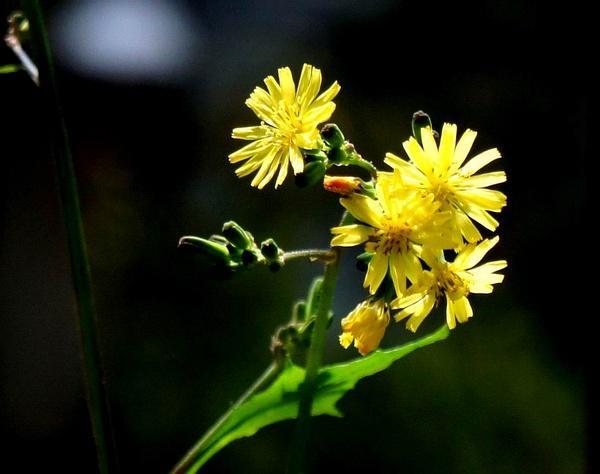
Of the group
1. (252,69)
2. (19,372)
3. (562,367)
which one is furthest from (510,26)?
(19,372)

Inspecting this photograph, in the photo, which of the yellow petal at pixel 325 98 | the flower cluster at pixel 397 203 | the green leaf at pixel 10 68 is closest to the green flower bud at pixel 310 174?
the flower cluster at pixel 397 203

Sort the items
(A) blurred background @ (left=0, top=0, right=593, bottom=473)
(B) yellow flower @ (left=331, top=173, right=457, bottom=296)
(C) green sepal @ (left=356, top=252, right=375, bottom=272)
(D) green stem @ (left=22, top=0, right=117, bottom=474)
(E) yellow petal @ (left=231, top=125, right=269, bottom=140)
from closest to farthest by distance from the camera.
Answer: (D) green stem @ (left=22, top=0, right=117, bottom=474)
(B) yellow flower @ (left=331, top=173, right=457, bottom=296)
(C) green sepal @ (left=356, top=252, right=375, bottom=272)
(E) yellow petal @ (left=231, top=125, right=269, bottom=140)
(A) blurred background @ (left=0, top=0, right=593, bottom=473)

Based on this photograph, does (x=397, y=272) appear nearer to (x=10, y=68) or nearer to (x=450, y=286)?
(x=450, y=286)

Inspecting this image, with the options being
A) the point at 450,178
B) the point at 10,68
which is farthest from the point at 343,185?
the point at 10,68

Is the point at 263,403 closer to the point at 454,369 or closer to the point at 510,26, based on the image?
the point at 454,369

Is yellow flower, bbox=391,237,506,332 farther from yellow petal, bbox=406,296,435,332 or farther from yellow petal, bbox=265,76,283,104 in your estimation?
yellow petal, bbox=265,76,283,104

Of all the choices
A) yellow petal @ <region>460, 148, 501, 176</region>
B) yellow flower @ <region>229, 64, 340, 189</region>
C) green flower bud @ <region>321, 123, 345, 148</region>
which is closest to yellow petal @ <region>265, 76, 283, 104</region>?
yellow flower @ <region>229, 64, 340, 189</region>

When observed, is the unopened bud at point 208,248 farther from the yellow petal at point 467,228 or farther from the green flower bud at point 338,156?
the yellow petal at point 467,228
